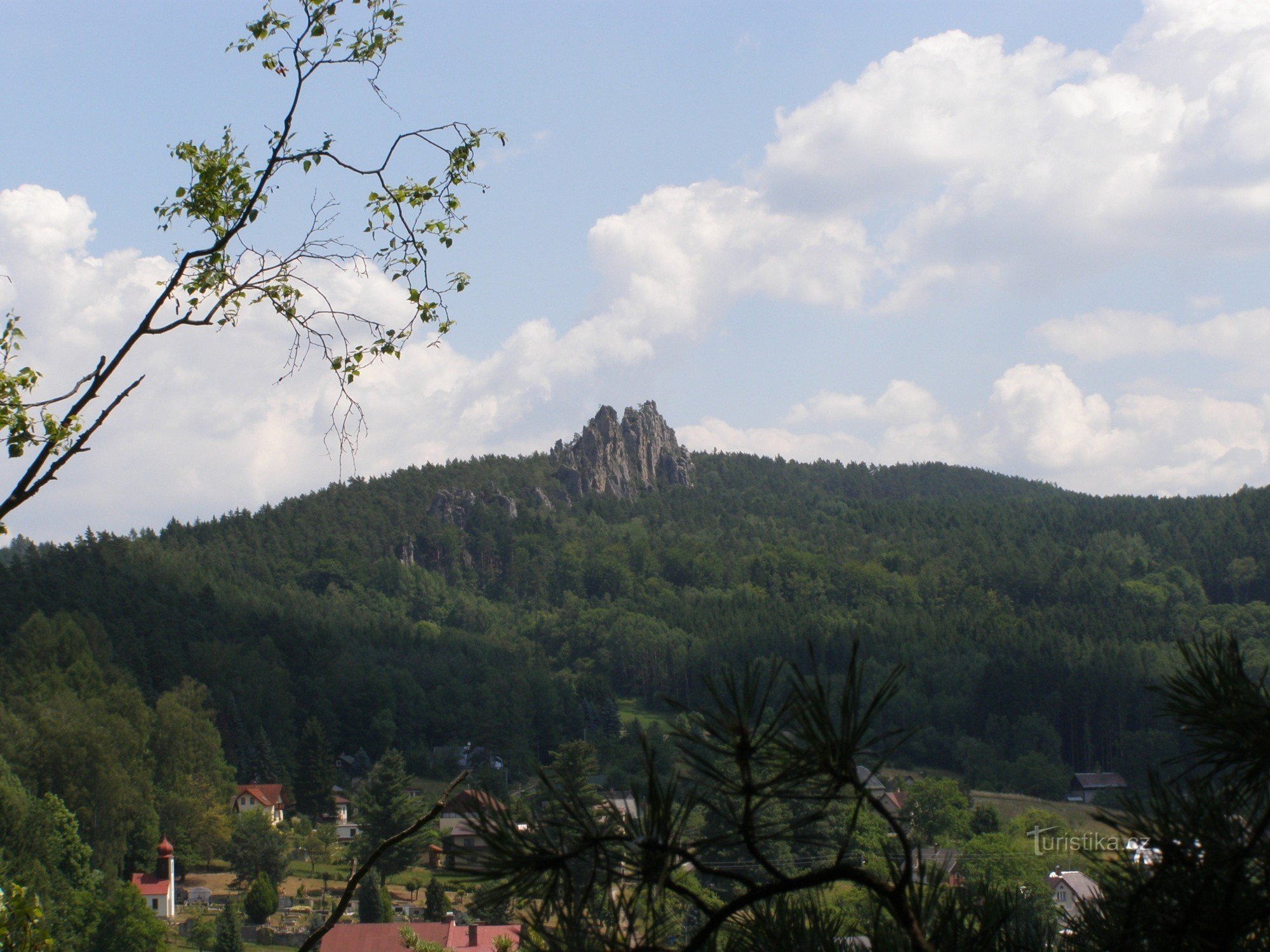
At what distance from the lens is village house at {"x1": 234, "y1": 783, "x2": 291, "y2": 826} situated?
5912 centimetres

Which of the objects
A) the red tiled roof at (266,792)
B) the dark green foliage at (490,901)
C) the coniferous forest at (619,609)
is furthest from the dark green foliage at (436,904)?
the dark green foliage at (490,901)

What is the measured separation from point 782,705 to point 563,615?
4557 inches

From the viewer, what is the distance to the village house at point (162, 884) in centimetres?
4434

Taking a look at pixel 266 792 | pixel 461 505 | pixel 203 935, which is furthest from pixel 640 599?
pixel 203 935

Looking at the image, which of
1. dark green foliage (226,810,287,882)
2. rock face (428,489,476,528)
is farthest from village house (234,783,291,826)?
rock face (428,489,476,528)

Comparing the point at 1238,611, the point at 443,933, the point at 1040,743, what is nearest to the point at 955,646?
the point at 1040,743

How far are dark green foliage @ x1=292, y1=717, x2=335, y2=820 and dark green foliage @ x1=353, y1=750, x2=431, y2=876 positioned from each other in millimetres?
11725

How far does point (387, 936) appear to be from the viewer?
29.6 m

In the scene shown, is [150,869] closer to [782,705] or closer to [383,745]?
[383,745]

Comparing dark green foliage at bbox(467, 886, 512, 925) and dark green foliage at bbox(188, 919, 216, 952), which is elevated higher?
dark green foliage at bbox(467, 886, 512, 925)

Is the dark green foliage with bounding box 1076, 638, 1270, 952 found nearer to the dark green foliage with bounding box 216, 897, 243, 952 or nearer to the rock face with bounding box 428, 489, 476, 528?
the dark green foliage with bounding box 216, 897, 243, 952

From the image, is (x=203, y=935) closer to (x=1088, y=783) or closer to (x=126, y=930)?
(x=126, y=930)

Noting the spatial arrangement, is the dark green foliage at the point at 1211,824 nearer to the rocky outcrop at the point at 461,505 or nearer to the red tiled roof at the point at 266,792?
the red tiled roof at the point at 266,792

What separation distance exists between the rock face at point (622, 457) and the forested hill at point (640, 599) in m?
0.45
